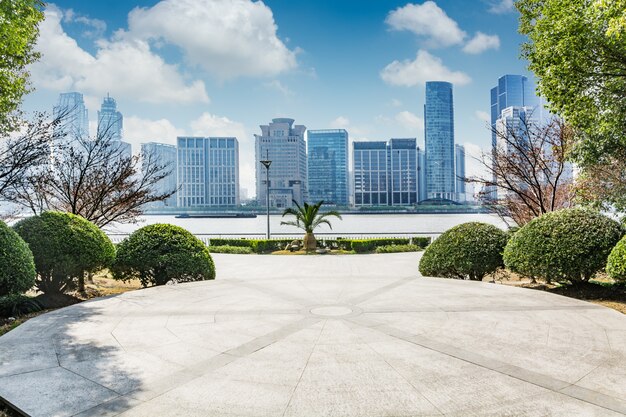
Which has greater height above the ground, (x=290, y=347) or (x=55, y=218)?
(x=55, y=218)

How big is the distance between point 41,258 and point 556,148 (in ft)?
54.4

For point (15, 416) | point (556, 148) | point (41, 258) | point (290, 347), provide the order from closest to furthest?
point (15, 416)
point (290, 347)
point (41, 258)
point (556, 148)

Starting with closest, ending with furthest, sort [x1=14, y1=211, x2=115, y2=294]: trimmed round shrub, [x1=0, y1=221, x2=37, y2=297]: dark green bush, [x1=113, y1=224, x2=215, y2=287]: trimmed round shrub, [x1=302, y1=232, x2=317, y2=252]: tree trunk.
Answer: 1. [x1=0, y1=221, x2=37, y2=297]: dark green bush
2. [x1=14, y1=211, x2=115, y2=294]: trimmed round shrub
3. [x1=113, y1=224, x2=215, y2=287]: trimmed round shrub
4. [x1=302, y1=232, x2=317, y2=252]: tree trunk

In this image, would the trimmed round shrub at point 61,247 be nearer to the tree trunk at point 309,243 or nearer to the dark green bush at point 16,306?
the dark green bush at point 16,306

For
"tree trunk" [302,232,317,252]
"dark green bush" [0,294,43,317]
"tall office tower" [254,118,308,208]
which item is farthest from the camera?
"tall office tower" [254,118,308,208]

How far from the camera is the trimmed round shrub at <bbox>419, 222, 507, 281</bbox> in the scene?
11422 millimetres

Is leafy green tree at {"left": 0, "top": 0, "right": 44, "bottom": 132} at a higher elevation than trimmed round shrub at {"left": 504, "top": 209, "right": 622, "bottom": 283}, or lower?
higher

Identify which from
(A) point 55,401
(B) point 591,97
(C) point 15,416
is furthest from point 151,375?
(B) point 591,97

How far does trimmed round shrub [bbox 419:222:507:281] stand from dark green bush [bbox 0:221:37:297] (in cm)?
1010

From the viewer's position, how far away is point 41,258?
8945 millimetres

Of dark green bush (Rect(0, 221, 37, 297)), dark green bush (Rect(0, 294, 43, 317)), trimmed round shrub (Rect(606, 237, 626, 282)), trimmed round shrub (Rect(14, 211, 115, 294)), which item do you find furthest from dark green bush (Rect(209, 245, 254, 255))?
trimmed round shrub (Rect(606, 237, 626, 282))

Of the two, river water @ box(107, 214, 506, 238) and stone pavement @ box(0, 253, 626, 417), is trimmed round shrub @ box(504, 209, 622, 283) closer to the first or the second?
stone pavement @ box(0, 253, 626, 417)

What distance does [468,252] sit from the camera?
1146 cm

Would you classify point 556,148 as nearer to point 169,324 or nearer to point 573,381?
point 573,381
